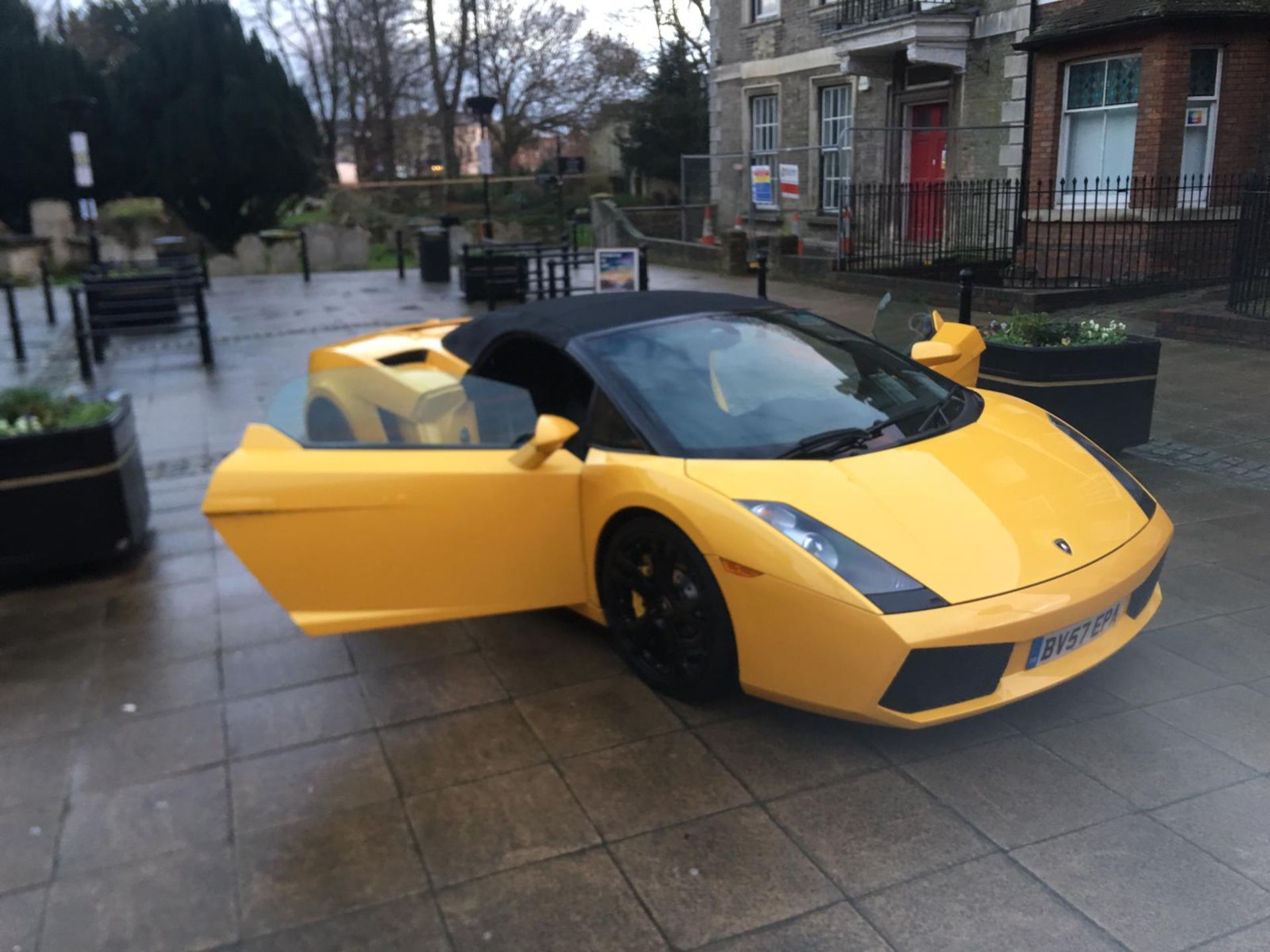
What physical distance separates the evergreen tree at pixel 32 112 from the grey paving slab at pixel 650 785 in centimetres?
2916

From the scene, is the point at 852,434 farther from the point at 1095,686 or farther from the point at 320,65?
the point at 320,65

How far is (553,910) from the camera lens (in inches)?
109

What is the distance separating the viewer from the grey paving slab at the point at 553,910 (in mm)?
2648

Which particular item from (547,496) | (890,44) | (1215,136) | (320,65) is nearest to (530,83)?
(320,65)

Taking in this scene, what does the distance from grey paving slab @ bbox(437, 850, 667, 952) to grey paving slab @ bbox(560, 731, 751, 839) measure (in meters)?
0.19

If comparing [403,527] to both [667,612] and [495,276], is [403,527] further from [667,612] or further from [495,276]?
[495,276]

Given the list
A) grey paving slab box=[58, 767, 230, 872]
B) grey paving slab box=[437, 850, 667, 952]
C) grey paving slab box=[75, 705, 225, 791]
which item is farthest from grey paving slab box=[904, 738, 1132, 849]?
grey paving slab box=[75, 705, 225, 791]

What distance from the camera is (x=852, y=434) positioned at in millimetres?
3846

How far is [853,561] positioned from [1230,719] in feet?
4.90

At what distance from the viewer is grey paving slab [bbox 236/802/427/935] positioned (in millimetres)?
2818

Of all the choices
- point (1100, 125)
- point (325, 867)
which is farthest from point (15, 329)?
point (1100, 125)

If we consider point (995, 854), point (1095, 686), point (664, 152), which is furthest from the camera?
point (664, 152)

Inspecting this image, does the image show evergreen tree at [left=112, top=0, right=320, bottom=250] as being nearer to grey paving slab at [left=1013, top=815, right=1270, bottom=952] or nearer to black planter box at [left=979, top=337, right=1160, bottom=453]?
black planter box at [left=979, top=337, right=1160, bottom=453]

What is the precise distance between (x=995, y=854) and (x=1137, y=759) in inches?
28.9
